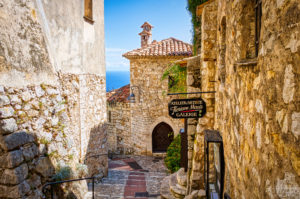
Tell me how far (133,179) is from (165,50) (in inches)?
308

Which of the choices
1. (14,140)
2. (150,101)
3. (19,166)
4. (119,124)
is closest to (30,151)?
(19,166)

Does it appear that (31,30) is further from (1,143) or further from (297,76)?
(297,76)

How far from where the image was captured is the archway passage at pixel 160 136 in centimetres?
1463

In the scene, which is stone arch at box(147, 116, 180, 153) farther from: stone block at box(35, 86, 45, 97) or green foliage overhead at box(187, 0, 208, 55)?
stone block at box(35, 86, 45, 97)

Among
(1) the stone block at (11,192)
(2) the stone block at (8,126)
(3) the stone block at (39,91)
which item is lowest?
(1) the stone block at (11,192)

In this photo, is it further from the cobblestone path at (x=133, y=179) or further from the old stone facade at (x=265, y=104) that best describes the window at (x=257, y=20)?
the cobblestone path at (x=133, y=179)

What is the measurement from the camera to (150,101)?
14109mm

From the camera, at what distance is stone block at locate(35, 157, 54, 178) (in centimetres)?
435

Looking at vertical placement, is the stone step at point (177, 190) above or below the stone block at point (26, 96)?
below

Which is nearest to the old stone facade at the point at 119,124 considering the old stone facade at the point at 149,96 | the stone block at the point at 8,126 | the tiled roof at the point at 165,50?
the old stone facade at the point at 149,96

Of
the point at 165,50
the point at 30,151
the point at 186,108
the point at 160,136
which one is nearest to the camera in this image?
the point at 30,151

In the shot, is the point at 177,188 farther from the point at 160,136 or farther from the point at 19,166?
the point at 160,136

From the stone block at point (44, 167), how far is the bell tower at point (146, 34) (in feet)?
52.8

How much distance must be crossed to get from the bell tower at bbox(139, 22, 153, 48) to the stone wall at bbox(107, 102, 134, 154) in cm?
695
